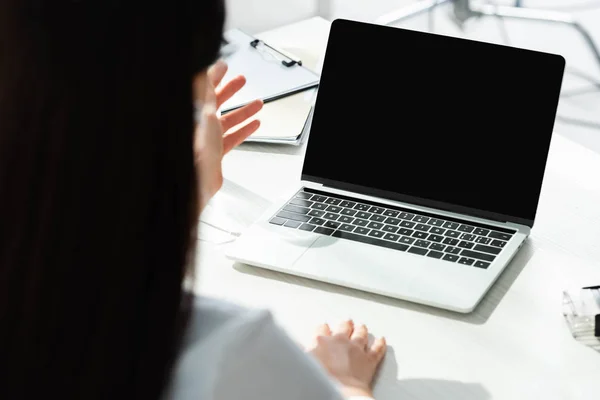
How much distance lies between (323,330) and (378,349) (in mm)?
64

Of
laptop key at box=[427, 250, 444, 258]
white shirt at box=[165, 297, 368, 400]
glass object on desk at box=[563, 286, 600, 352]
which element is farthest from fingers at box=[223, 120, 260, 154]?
white shirt at box=[165, 297, 368, 400]

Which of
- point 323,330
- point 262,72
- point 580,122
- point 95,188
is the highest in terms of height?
point 95,188

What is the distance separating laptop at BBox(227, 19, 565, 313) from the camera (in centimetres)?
104

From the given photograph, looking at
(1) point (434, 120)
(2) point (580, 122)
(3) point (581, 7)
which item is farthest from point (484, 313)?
(3) point (581, 7)

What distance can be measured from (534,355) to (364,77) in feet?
1.48

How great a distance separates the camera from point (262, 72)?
5.14 feet

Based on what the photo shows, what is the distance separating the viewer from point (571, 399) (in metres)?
0.84

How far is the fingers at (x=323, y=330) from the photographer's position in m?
0.93

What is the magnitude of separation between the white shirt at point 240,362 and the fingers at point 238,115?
63 cm

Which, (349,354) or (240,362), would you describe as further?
(349,354)

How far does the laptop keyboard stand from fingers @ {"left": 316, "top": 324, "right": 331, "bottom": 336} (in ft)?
0.57

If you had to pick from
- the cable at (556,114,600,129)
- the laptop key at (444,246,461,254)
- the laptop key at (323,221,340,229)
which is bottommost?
the cable at (556,114,600,129)

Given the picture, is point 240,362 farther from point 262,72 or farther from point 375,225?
point 262,72

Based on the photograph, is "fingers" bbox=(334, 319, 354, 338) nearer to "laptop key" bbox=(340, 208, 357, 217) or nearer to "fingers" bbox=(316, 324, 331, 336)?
"fingers" bbox=(316, 324, 331, 336)
